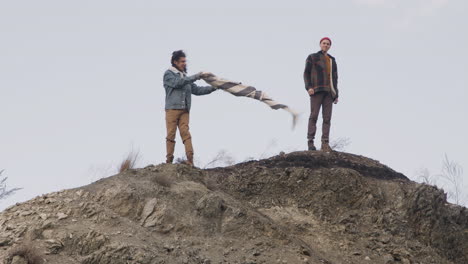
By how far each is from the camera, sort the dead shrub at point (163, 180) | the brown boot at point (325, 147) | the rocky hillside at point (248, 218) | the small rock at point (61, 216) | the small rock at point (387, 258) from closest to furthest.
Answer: the rocky hillside at point (248, 218) → the small rock at point (61, 216) → the small rock at point (387, 258) → the dead shrub at point (163, 180) → the brown boot at point (325, 147)

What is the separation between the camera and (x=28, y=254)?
1147 centimetres

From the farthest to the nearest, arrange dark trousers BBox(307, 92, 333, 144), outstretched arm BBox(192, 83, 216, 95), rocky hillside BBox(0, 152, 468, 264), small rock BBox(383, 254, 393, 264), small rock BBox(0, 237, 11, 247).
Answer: dark trousers BBox(307, 92, 333, 144)
outstretched arm BBox(192, 83, 216, 95)
small rock BBox(383, 254, 393, 264)
small rock BBox(0, 237, 11, 247)
rocky hillside BBox(0, 152, 468, 264)

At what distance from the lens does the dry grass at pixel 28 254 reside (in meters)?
11.4

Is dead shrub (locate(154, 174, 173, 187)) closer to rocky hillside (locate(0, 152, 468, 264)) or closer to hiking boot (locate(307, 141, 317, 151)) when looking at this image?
rocky hillside (locate(0, 152, 468, 264))

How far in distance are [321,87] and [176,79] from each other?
308 cm

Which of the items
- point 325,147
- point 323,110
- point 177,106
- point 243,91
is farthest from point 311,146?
point 177,106

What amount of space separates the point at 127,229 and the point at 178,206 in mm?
958

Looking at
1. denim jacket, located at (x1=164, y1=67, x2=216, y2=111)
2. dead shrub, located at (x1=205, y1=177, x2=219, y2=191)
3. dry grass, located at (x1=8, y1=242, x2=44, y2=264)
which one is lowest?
dry grass, located at (x1=8, y1=242, x2=44, y2=264)

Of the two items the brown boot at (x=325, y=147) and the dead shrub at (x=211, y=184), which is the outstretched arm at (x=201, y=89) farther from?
the brown boot at (x=325, y=147)

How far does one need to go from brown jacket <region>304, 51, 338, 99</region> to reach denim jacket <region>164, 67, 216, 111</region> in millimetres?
2600

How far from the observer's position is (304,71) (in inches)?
638

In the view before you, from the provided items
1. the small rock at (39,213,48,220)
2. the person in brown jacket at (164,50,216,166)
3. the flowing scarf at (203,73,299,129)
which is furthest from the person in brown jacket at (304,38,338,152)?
the small rock at (39,213,48,220)

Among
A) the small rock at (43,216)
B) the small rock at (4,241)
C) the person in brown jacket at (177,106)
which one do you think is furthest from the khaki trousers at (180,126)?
the small rock at (4,241)

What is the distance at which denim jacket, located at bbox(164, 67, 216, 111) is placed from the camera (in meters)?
14.4
